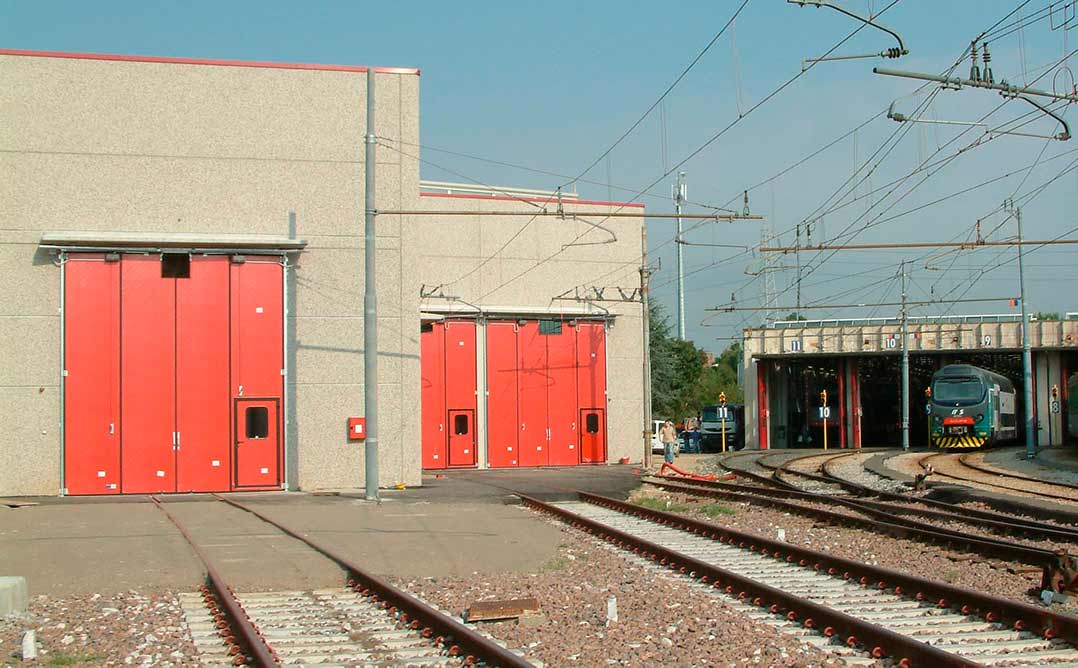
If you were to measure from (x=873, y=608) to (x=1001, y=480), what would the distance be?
1998 centimetres

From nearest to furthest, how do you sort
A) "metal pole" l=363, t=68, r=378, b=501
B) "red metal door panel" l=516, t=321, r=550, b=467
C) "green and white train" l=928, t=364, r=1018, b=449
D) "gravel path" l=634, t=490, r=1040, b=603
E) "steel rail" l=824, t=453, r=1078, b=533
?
"gravel path" l=634, t=490, r=1040, b=603 < "steel rail" l=824, t=453, r=1078, b=533 < "metal pole" l=363, t=68, r=378, b=501 < "red metal door panel" l=516, t=321, r=550, b=467 < "green and white train" l=928, t=364, r=1018, b=449

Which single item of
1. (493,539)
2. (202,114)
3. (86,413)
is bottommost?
(493,539)

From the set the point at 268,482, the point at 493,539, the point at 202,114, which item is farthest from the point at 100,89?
the point at 493,539

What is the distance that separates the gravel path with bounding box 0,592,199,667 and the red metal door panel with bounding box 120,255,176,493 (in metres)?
14.2

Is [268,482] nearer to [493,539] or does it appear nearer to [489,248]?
[493,539]

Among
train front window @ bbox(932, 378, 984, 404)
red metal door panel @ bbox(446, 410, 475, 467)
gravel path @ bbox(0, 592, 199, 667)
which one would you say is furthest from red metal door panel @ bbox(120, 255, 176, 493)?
train front window @ bbox(932, 378, 984, 404)

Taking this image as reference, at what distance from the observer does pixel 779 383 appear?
65.8m

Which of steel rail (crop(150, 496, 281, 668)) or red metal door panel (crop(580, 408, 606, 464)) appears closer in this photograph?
steel rail (crop(150, 496, 281, 668))

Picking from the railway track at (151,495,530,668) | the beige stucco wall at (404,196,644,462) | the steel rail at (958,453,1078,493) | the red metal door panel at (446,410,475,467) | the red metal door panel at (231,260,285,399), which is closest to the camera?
the railway track at (151,495,530,668)

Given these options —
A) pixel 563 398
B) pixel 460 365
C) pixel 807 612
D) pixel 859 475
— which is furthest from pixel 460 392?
pixel 807 612

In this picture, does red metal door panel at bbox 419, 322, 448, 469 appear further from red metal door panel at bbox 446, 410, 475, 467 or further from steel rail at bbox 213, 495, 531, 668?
steel rail at bbox 213, 495, 531, 668

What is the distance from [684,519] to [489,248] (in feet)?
78.0

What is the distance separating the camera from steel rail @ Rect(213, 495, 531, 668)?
7910 mm

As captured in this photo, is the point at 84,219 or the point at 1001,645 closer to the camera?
the point at 1001,645
